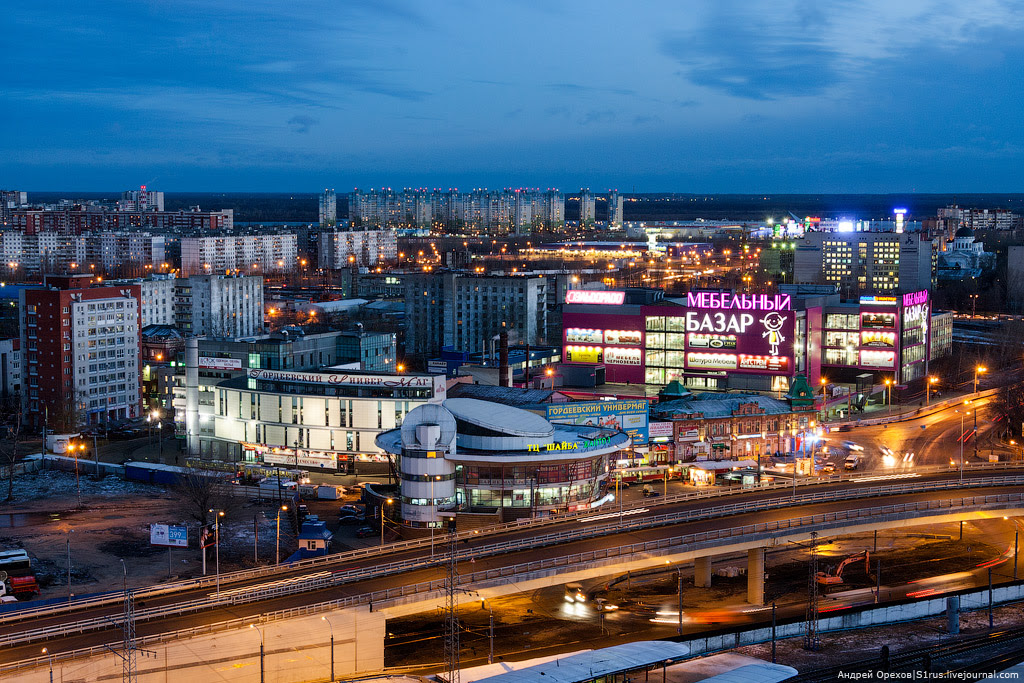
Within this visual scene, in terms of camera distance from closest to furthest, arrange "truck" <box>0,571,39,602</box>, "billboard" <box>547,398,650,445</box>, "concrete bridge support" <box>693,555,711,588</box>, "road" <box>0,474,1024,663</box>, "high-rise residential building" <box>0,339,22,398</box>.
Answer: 1. "road" <box>0,474,1024,663</box>
2. "truck" <box>0,571,39,602</box>
3. "concrete bridge support" <box>693,555,711,588</box>
4. "billboard" <box>547,398,650,445</box>
5. "high-rise residential building" <box>0,339,22,398</box>

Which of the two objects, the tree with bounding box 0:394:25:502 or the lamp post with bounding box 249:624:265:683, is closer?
the lamp post with bounding box 249:624:265:683

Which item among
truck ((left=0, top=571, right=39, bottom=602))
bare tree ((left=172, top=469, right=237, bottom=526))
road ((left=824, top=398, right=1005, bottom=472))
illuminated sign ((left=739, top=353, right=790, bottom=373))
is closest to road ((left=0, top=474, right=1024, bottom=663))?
truck ((left=0, top=571, right=39, bottom=602))

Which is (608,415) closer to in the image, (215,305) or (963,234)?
(215,305)

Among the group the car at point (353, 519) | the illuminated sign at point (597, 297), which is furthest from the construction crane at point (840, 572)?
the illuminated sign at point (597, 297)

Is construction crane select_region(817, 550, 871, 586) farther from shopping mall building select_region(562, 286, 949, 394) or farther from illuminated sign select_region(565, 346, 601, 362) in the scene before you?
illuminated sign select_region(565, 346, 601, 362)

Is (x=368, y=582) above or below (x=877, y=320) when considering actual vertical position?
below

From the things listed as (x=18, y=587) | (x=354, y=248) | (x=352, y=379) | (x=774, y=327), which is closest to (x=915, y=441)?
(x=774, y=327)
